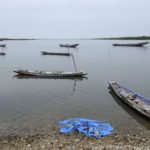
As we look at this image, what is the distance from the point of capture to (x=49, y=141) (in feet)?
36.0

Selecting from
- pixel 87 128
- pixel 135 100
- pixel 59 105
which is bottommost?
pixel 59 105

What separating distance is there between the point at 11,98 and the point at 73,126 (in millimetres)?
9785

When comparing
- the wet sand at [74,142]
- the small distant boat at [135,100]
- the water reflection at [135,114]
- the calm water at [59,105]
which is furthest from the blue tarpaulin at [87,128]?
the small distant boat at [135,100]

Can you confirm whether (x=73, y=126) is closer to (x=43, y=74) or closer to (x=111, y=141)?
(x=111, y=141)

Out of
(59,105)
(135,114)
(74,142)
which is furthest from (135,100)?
(74,142)

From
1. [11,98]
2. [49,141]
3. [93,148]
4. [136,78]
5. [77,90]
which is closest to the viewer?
[93,148]

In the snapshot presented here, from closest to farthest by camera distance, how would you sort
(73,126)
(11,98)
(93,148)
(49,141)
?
(93,148)
(49,141)
(73,126)
(11,98)

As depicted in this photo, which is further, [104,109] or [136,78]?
[136,78]

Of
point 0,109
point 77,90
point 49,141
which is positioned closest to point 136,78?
point 77,90

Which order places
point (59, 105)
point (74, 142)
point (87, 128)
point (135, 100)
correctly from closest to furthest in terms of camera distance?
point (74, 142)
point (87, 128)
point (135, 100)
point (59, 105)

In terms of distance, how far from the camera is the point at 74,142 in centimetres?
1082

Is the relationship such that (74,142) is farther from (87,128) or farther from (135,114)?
(135,114)

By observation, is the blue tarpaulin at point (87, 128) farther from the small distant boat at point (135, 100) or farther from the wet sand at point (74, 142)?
the small distant boat at point (135, 100)

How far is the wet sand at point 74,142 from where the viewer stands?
10.1m
